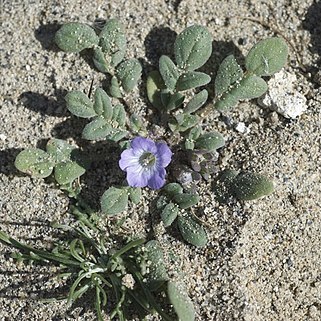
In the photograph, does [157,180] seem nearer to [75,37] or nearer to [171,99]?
[171,99]

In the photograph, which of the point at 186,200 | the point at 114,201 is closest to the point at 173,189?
the point at 186,200

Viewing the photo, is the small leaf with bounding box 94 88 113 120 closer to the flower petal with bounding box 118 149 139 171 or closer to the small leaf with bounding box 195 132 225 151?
the flower petal with bounding box 118 149 139 171

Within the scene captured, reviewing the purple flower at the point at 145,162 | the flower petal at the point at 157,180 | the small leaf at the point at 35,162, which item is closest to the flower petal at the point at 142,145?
the purple flower at the point at 145,162

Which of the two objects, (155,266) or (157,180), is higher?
(157,180)

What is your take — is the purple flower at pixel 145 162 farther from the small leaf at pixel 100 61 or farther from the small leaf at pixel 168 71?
the small leaf at pixel 100 61

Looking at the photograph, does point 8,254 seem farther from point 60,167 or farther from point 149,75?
point 149,75

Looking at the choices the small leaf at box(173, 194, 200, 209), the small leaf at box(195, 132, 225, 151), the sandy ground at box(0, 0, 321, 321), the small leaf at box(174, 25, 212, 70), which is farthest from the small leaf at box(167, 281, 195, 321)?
the small leaf at box(174, 25, 212, 70)

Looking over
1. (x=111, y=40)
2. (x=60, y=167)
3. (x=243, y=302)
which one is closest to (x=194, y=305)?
(x=243, y=302)
